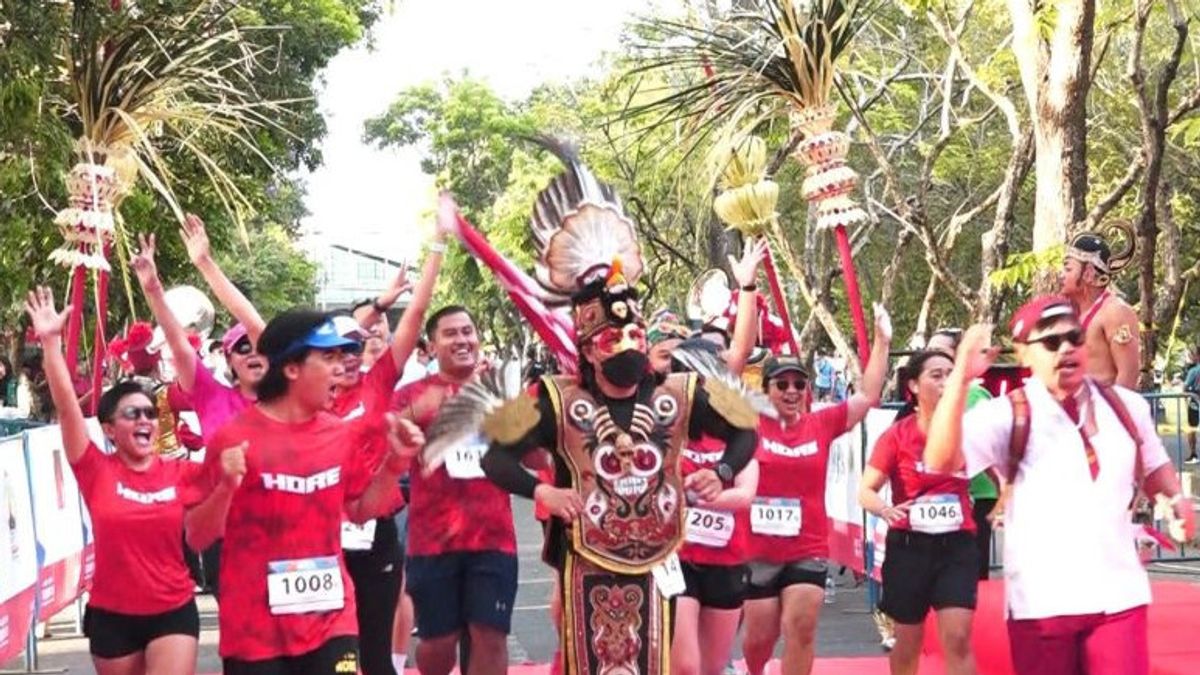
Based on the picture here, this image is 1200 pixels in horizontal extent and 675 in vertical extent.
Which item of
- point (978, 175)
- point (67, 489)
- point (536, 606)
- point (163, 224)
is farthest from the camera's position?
point (978, 175)

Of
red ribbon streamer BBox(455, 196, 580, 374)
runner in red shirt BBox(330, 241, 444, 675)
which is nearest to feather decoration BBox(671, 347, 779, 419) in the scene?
red ribbon streamer BBox(455, 196, 580, 374)

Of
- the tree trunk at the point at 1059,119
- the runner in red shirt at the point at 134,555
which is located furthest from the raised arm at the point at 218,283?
the tree trunk at the point at 1059,119

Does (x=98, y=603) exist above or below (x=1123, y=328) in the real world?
below

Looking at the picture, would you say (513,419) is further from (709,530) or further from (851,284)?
(851,284)

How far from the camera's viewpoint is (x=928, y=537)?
8844 mm

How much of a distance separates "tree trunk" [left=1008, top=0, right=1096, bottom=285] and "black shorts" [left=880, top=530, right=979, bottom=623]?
459 cm

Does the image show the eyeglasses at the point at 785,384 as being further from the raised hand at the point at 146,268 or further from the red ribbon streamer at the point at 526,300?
the raised hand at the point at 146,268

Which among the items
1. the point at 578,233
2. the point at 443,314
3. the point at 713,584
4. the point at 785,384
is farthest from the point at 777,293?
the point at 578,233

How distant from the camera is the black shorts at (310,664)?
20.6 ft

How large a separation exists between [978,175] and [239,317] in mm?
30092

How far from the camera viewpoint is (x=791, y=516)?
908cm

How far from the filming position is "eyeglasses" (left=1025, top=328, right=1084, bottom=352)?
635 cm

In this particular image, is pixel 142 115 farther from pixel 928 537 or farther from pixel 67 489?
pixel 928 537

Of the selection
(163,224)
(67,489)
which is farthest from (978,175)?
(67,489)
